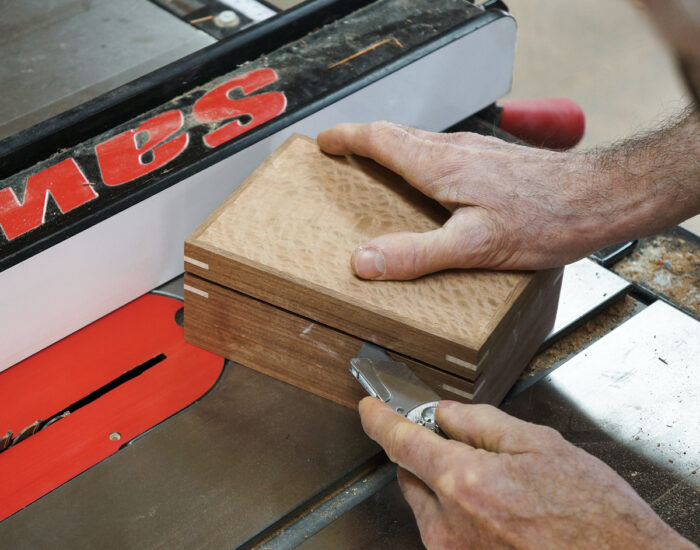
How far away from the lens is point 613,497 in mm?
776

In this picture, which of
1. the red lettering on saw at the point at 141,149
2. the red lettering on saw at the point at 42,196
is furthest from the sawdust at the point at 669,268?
the red lettering on saw at the point at 42,196

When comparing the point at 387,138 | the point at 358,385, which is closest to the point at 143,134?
the point at 387,138

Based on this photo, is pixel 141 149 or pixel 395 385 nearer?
pixel 395 385

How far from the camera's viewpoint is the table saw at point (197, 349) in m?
0.96

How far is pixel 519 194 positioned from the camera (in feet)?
3.50

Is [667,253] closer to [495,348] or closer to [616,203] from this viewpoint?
[616,203]

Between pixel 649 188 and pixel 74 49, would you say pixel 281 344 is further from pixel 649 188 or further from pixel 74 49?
pixel 74 49

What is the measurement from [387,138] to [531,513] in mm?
531

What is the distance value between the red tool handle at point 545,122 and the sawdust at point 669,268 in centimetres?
39

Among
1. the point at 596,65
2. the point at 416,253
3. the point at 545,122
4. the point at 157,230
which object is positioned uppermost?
the point at 416,253

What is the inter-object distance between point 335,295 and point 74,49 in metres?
0.80

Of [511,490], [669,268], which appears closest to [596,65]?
[669,268]

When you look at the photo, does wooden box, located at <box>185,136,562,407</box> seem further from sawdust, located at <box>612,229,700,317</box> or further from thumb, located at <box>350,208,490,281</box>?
sawdust, located at <box>612,229,700,317</box>

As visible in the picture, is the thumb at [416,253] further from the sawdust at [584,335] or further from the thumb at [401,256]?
the sawdust at [584,335]
